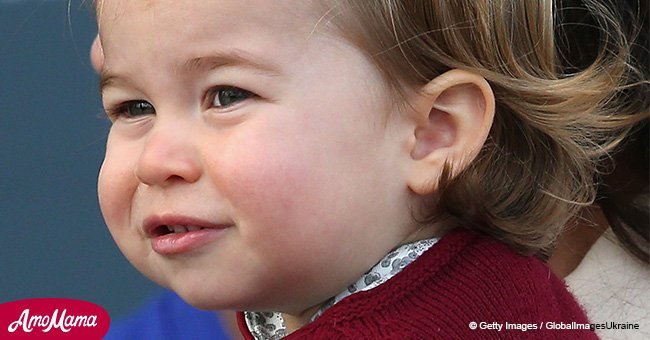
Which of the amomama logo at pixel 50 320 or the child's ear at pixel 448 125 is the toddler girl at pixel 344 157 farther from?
the amomama logo at pixel 50 320

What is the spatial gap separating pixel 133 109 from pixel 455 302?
0.32 meters

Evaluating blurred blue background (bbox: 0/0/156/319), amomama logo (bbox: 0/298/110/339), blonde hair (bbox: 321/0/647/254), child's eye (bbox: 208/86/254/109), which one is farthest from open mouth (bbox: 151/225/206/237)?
blurred blue background (bbox: 0/0/156/319)

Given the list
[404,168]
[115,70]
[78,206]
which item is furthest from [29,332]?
[404,168]

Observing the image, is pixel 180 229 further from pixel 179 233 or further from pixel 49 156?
pixel 49 156

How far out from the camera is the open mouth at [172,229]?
815 millimetres

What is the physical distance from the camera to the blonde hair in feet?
2.79

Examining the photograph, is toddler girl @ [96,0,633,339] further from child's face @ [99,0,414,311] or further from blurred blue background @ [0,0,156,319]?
blurred blue background @ [0,0,156,319]

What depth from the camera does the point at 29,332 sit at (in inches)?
44.0

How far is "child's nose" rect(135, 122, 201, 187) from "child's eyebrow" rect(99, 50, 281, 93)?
0.05m

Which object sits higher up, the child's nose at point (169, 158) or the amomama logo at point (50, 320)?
the amomama logo at point (50, 320)

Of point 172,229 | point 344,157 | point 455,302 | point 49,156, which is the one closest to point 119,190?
point 172,229

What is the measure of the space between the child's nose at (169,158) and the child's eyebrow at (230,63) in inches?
1.9

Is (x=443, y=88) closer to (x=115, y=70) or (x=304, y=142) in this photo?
(x=304, y=142)

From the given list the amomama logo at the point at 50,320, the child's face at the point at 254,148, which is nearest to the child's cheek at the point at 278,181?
the child's face at the point at 254,148
